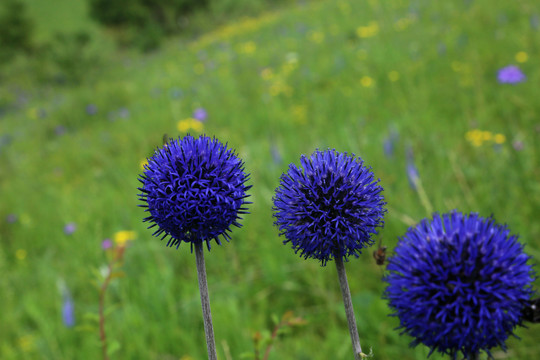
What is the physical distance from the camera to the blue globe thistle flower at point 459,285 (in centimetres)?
85

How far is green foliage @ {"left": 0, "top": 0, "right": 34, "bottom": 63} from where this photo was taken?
958 inches

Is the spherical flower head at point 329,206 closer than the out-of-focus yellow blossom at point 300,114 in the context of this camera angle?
Yes

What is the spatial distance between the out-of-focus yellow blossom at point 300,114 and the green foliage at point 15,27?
79.2 ft

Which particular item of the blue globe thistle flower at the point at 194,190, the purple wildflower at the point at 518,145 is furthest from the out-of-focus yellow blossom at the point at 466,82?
the blue globe thistle flower at the point at 194,190

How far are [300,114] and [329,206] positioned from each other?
164 inches

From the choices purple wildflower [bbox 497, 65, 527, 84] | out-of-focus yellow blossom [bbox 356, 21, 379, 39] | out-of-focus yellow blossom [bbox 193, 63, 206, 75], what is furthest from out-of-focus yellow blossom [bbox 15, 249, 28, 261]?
out-of-focus yellow blossom [bbox 356, 21, 379, 39]

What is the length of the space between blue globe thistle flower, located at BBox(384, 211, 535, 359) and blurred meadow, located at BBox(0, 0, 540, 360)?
322mm

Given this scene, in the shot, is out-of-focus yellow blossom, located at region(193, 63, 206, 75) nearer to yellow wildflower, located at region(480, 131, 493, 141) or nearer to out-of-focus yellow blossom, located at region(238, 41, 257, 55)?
out-of-focus yellow blossom, located at region(238, 41, 257, 55)

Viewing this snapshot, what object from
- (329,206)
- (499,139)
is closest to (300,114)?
(499,139)

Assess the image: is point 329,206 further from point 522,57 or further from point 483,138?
point 522,57

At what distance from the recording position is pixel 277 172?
3834mm

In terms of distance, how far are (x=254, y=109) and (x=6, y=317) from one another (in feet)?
12.2

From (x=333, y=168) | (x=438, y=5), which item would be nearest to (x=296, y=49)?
(x=438, y=5)

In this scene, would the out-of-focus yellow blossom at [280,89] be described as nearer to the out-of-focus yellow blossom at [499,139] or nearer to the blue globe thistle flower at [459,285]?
the out-of-focus yellow blossom at [499,139]
